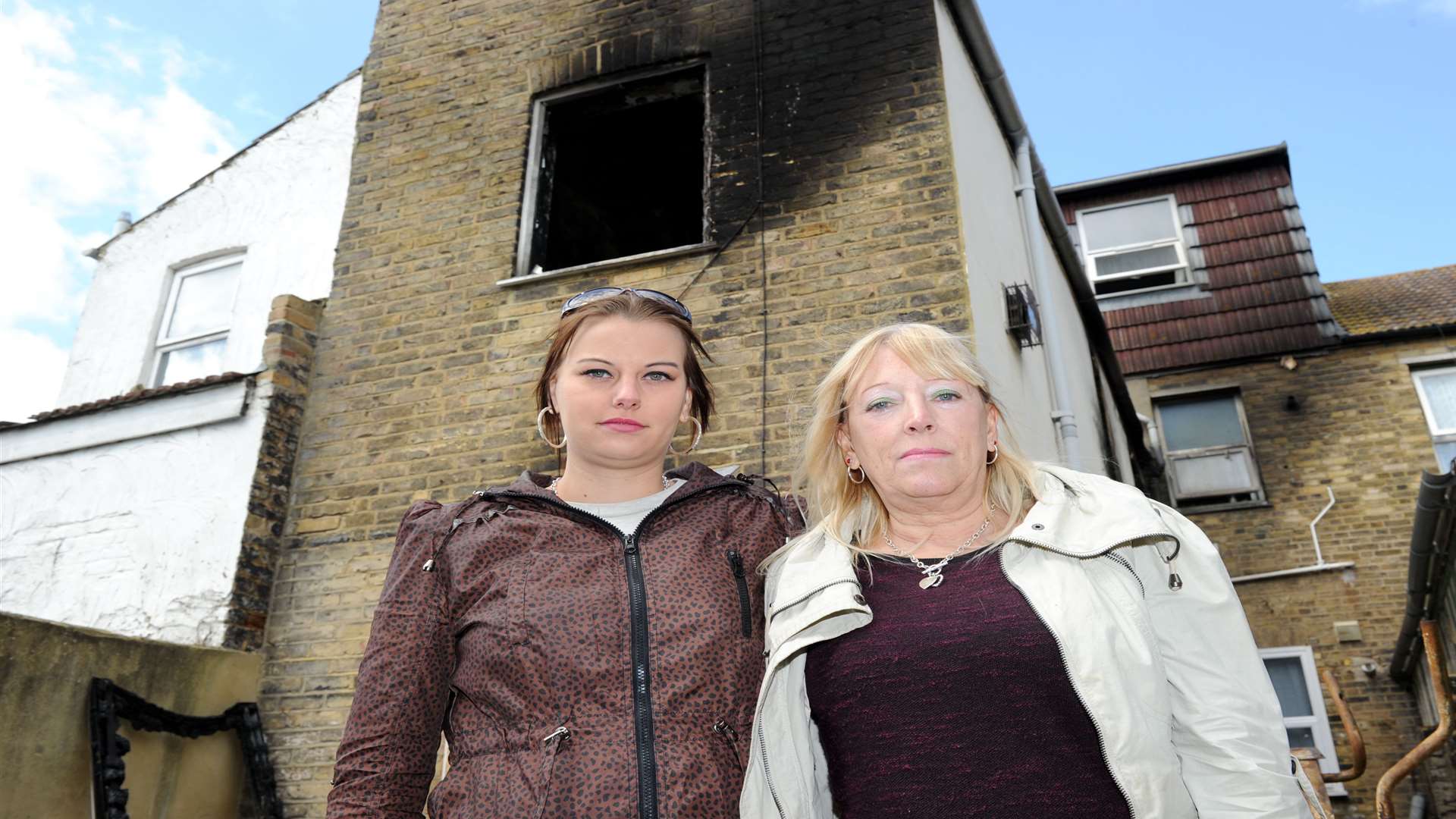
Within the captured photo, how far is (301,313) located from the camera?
20.6ft

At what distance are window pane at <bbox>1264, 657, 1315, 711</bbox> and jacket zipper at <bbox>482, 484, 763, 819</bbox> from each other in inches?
450

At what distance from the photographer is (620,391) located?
6.90 feet

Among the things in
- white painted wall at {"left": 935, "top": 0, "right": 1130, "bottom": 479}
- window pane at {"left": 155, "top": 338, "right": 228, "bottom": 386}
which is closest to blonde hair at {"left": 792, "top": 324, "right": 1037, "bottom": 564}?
white painted wall at {"left": 935, "top": 0, "right": 1130, "bottom": 479}

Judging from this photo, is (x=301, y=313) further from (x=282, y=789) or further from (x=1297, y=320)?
(x=1297, y=320)

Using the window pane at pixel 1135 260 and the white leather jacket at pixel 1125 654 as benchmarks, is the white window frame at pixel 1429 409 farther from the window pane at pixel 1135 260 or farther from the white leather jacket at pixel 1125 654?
the white leather jacket at pixel 1125 654

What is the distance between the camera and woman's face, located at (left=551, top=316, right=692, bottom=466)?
209 cm

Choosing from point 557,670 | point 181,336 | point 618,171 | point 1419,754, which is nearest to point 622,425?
point 557,670

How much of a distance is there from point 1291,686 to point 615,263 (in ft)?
33.3

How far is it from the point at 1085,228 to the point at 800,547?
13.8 m

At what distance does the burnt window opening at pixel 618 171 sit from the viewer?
6.51m

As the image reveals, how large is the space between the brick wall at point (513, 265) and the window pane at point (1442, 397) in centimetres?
1035

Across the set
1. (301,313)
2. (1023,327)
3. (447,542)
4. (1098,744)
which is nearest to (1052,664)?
(1098,744)

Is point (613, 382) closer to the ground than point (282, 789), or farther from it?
farther from it

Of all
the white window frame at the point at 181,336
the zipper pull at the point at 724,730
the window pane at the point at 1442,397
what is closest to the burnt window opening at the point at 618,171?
the white window frame at the point at 181,336
